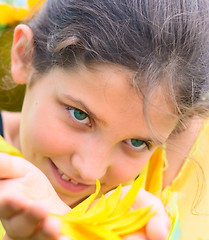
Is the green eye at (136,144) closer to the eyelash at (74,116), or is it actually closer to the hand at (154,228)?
the eyelash at (74,116)

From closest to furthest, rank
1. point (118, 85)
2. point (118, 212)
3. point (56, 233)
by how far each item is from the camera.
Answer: point (56, 233) < point (118, 212) < point (118, 85)

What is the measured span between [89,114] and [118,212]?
13.4 inches

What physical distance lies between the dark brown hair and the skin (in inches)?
1.2

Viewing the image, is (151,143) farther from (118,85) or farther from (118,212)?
(118,212)

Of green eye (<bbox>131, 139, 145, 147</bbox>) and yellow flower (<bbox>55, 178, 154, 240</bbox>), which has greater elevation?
yellow flower (<bbox>55, 178, 154, 240</bbox>)

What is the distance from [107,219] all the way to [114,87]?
37cm

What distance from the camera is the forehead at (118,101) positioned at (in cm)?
111

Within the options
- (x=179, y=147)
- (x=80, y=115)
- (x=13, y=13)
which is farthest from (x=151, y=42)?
(x=13, y=13)

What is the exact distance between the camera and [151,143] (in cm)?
126

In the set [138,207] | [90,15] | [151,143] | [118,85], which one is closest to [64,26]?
[90,15]

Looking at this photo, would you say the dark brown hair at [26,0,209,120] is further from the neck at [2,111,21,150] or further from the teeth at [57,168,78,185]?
Answer: the neck at [2,111,21,150]

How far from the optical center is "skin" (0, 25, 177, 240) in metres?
1.12

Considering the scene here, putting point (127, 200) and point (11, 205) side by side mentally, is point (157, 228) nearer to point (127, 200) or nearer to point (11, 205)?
point (127, 200)

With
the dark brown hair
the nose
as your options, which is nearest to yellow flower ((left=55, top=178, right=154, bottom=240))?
the nose
